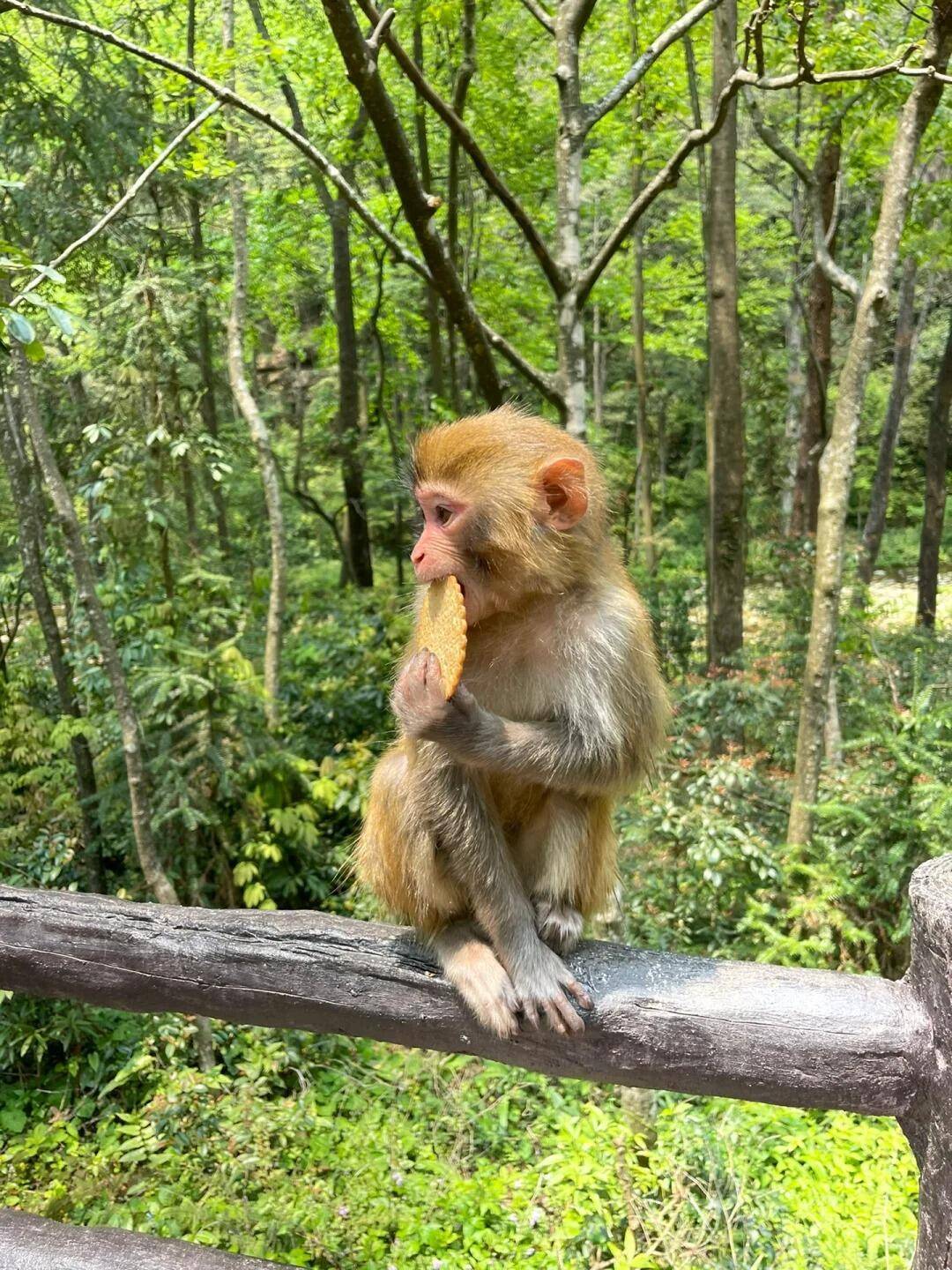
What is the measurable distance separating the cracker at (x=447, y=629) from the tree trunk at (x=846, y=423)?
3669 mm

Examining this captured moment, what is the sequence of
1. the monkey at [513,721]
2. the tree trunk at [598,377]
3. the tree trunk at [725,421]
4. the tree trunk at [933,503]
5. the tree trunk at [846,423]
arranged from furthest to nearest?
1. the tree trunk at [598,377]
2. the tree trunk at [933,503]
3. the tree trunk at [725,421]
4. the tree trunk at [846,423]
5. the monkey at [513,721]

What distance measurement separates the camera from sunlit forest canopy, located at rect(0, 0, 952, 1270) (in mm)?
4242

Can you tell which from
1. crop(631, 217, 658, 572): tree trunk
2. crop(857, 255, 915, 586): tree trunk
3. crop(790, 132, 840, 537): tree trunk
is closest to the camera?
crop(790, 132, 840, 537): tree trunk

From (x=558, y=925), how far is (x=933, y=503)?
37.4ft

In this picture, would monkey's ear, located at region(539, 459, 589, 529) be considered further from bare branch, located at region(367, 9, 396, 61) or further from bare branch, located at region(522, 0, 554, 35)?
bare branch, located at region(522, 0, 554, 35)

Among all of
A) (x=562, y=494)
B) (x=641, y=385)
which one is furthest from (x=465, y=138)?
(x=641, y=385)

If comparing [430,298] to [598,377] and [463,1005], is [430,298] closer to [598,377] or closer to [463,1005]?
[598,377]

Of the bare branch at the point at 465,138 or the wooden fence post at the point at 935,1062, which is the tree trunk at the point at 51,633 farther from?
the wooden fence post at the point at 935,1062

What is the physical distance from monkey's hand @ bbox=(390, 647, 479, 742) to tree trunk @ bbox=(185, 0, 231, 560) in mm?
5878

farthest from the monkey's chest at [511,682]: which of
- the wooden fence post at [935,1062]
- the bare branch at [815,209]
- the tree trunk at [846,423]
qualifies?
the bare branch at [815,209]

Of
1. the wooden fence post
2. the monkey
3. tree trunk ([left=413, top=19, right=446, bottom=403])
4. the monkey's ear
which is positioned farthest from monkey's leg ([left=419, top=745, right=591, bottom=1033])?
tree trunk ([left=413, top=19, right=446, bottom=403])

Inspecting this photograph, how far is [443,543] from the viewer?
2.30 m

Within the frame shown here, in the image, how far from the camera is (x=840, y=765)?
→ 6.79m

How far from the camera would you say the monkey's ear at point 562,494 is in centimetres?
234
